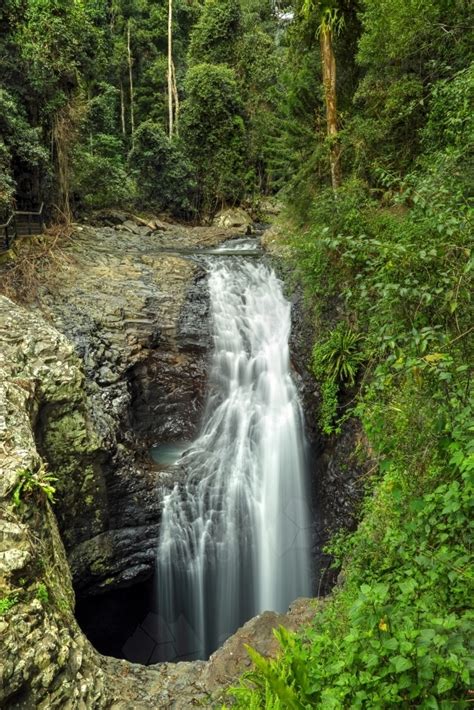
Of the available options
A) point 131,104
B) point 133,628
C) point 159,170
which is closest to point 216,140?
point 159,170

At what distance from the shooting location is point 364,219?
7.21 meters

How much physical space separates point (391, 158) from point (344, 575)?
7.22 m

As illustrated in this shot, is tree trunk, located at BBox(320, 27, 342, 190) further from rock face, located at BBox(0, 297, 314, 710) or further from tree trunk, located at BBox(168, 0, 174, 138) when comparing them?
tree trunk, located at BBox(168, 0, 174, 138)

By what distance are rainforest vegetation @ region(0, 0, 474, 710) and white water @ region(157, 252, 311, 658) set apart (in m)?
1.25

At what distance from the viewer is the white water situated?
7.61m

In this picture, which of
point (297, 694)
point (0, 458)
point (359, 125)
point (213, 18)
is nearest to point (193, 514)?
point (0, 458)

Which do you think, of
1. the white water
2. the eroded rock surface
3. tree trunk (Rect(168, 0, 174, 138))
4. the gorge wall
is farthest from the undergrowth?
tree trunk (Rect(168, 0, 174, 138))

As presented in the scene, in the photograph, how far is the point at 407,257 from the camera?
3.67 metres

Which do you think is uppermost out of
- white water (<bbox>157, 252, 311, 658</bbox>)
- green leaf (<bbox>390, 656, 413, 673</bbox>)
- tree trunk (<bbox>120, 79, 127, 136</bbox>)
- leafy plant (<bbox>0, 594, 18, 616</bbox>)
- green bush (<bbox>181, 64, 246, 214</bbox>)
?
tree trunk (<bbox>120, 79, 127, 136</bbox>)

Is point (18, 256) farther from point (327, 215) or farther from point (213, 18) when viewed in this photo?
point (213, 18)

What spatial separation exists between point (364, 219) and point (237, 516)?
5799mm

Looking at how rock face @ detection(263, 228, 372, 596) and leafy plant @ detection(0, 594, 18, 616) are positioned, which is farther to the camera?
rock face @ detection(263, 228, 372, 596)

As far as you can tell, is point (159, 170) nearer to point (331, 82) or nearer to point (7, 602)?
point (331, 82)

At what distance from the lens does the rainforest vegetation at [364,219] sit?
8.56 ft
